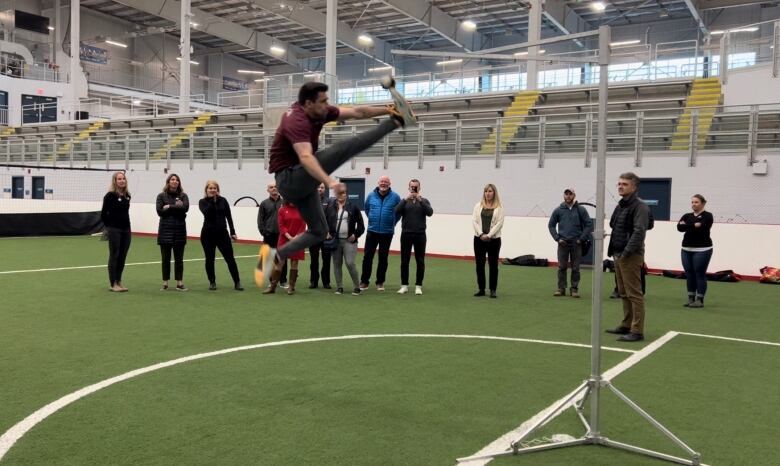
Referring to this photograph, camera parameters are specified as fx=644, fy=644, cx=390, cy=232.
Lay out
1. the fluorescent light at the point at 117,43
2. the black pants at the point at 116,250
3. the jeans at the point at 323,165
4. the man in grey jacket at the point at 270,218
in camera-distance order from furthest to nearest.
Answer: the fluorescent light at the point at 117,43, the man in grey jacket at the point at 270,218, the black pants at the point at 116,250, the jeans at the point at 323,165

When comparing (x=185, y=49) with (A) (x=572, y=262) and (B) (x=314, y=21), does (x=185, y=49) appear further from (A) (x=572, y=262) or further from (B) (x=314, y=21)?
(A) (x=572, y=262)

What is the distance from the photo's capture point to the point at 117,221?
10.4 m

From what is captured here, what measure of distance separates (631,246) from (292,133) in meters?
Answer: 4.73

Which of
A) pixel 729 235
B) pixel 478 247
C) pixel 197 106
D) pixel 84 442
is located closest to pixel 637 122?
pixel 729 235

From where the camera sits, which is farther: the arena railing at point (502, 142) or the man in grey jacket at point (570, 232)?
the arena railing at point (502, 142)

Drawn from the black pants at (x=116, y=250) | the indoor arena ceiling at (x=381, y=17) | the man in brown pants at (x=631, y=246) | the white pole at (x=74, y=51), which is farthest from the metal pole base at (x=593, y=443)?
the white pole at (x=74, y=51)

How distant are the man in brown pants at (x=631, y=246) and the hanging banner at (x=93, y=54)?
Result: 43856 millimetres

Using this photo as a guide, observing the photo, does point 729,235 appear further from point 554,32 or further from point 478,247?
point 554,32

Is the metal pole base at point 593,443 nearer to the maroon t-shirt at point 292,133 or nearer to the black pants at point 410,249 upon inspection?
the maroon t-shirt at point 292,133

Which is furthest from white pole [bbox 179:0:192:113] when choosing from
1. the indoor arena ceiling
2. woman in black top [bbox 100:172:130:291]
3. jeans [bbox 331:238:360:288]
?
jeans [bbox 331:238:360:288]

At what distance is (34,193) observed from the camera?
93.4ft

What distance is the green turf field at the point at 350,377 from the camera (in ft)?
13.3

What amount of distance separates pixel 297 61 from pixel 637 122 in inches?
1376

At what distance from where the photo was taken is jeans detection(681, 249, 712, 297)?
10352 millimetres
